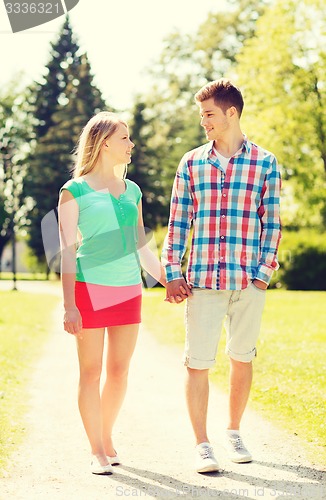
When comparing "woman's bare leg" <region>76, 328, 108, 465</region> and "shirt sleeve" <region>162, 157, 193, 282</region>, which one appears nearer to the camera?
"woman's bare leg" <region>76, 328, 108, 465</region>

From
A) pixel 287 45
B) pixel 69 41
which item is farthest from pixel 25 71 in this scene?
pixel 287 45

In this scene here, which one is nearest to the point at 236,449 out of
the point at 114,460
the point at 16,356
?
the point at 114,460

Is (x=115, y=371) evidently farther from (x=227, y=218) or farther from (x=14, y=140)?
(x=14, y=140)

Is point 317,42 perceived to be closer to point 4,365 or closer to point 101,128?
point 4,365

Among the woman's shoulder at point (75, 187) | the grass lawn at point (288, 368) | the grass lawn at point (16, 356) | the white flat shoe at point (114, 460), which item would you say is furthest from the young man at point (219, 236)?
the grass lawn at point (16, 356)

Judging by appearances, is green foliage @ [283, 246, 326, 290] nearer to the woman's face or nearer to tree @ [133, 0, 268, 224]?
tree @ [133, 0, 268, 224]

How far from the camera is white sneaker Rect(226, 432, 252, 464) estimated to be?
17.1ft

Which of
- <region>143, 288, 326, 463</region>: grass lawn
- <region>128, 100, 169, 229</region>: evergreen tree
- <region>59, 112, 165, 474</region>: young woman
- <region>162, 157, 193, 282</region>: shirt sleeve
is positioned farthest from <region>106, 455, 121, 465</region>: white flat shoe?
<region>128, 100, 169, 229</region>: evergreen tree

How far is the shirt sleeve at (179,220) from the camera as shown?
5.17 metres

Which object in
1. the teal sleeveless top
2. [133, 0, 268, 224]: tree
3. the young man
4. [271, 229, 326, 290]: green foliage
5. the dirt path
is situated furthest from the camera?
[133, 0, 268, 224]: tree

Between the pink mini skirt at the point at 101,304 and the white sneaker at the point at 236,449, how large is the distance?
114 cm

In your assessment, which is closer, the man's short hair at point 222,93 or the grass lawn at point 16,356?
the man's short hair at point 222,93

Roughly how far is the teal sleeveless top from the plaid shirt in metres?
0.38

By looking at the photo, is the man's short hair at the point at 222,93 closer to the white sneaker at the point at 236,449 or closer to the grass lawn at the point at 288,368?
the white sneaker at the point at 236,449
